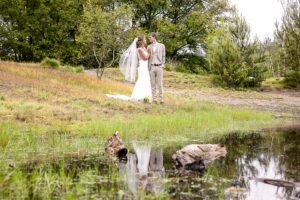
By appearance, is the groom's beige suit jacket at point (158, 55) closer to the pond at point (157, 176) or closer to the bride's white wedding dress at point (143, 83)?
the bride's white wedding dress at point (143, 83)

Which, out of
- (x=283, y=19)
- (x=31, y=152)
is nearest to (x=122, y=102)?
(x=31, y=152)

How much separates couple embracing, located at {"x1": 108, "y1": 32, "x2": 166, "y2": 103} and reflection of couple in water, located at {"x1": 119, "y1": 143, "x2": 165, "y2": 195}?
8979mm

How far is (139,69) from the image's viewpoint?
18.2 m

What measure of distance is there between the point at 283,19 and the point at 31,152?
33.9 metres

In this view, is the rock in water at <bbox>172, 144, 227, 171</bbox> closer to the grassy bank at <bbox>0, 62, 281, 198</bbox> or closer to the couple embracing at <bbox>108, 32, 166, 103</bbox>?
A: the grassy bank at <bbox>0, 62, 281, 198</bbox>

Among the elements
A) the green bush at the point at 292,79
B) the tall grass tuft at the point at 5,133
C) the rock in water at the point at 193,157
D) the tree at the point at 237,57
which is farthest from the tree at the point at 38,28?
the rock in water at the point at 193,157

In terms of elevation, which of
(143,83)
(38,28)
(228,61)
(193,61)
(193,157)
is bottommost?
(193,157)

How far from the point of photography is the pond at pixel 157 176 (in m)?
5.06

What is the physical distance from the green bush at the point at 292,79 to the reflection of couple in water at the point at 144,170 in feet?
92.5

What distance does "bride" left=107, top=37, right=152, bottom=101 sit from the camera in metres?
18.0

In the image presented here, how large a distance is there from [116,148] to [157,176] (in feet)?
6.70

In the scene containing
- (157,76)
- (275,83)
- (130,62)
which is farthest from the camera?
(275,83)

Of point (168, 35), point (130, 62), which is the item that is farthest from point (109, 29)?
point (168, 35)

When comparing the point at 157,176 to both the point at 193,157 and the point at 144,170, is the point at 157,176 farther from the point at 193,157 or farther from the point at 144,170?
the point at 193,157
